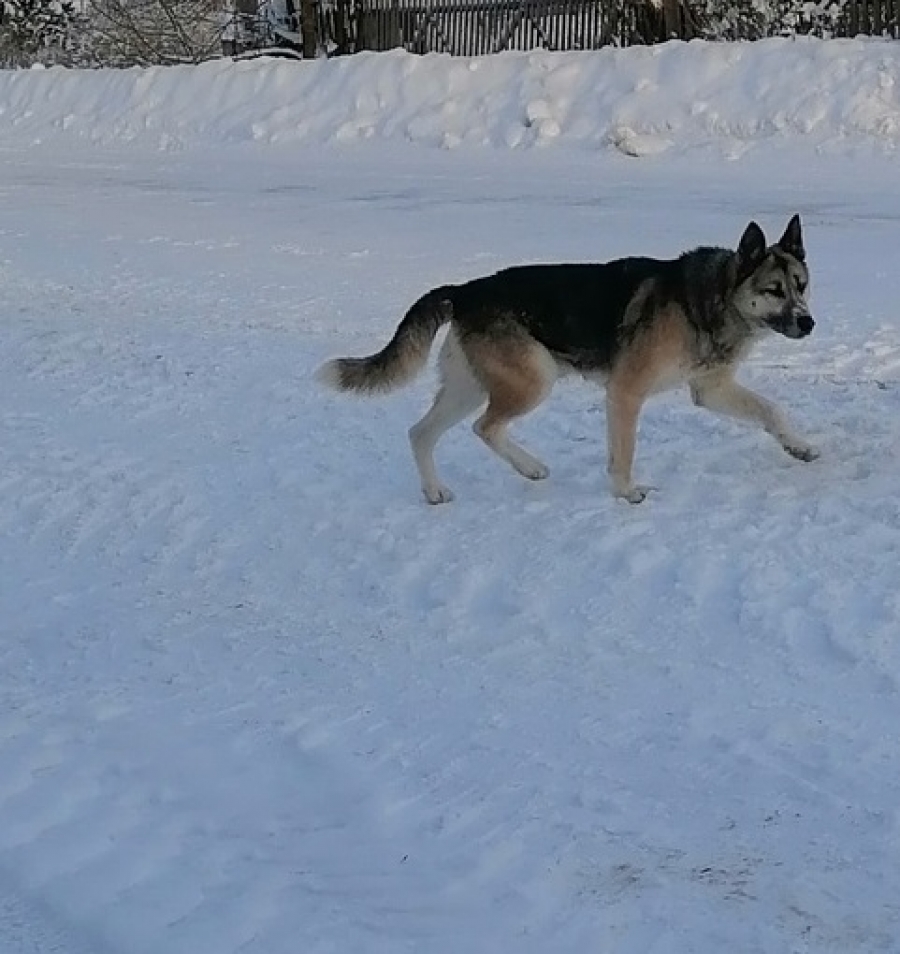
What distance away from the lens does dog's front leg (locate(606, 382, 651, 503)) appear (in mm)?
5918

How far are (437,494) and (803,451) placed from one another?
1498 mm

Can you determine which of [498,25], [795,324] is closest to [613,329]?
[795,324]

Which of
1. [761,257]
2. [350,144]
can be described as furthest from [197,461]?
[350,144]

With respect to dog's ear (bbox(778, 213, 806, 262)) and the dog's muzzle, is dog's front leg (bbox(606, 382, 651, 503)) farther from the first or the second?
dog's ear (bbox(778, 213, 806, 262))

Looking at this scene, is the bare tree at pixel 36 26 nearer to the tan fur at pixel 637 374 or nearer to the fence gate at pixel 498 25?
the fence gate at pixel 498 25

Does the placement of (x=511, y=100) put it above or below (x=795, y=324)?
above

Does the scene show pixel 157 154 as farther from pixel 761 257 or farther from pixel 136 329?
pixel 761 257

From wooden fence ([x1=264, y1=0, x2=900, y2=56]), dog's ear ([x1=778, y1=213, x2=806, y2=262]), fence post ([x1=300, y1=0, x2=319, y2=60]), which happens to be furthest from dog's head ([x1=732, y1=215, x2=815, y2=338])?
fence post ([x1=300, y1=0, x2=319, y2=60])

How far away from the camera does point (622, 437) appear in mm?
5945

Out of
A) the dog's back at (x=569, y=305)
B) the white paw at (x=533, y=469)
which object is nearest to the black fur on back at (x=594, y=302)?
the dog's back at (x=569, y=305)

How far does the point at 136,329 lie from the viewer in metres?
9.19

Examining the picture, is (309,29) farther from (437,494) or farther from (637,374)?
(637,374)

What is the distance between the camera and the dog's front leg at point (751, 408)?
616cm

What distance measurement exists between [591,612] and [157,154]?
15.9 metres
